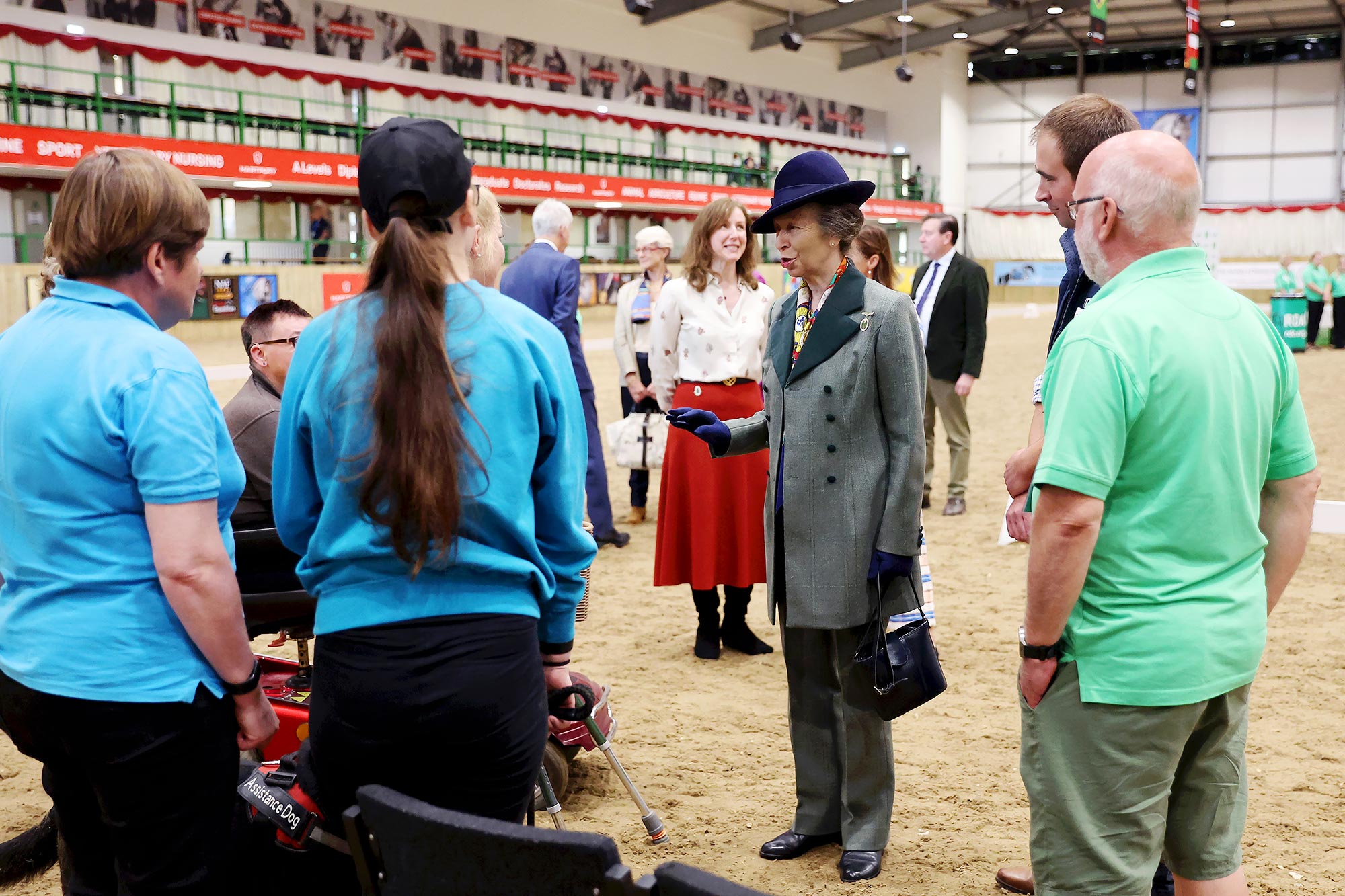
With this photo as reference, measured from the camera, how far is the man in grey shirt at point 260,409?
2.79 metres

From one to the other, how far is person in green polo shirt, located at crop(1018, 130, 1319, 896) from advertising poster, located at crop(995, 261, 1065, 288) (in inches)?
1285

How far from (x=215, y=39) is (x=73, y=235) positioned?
21.3 m

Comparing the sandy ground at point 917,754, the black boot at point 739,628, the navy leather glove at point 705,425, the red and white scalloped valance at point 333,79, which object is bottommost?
the sandy ground at point 917,754

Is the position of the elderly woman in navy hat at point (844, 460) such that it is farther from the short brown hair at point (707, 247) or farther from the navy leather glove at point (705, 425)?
the short brown hair at point (707, 247)

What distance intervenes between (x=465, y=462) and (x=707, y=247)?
2889mm

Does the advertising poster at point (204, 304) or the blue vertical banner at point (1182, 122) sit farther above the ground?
the blue vertical banner at point (1182, 122)

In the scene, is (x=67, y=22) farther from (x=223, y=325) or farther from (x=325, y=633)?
(x=325, y=633)

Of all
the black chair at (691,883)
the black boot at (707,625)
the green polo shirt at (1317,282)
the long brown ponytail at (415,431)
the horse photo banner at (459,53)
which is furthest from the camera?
the horse photo banner at (459,53)

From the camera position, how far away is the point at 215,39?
66.9 ft

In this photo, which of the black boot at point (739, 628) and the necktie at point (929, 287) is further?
the necktie at point (929, 287)

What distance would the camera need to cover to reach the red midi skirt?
4129 millimetres

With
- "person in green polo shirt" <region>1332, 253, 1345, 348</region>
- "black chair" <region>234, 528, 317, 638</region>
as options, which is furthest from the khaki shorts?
"person in green polo shirt" <region>1332, 253, 1345, 348</region>

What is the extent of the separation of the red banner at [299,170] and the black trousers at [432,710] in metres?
9.12

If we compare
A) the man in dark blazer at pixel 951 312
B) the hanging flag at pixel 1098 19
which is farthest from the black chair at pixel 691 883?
the hanging flag at pixel 1098 19
